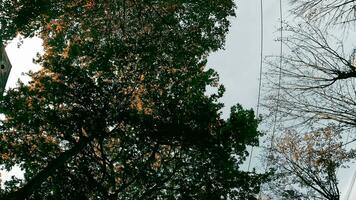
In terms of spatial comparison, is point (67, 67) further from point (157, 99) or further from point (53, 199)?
point (53, 199)

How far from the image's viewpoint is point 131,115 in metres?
13.9

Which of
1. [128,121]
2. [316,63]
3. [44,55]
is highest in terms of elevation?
[44,55]

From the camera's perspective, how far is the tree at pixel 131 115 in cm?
1323

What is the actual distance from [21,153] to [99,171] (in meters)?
3.11

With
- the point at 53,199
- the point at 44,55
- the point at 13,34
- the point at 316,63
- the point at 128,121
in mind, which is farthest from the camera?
the point at 44,55

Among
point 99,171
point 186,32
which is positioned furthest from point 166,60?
point 99,171

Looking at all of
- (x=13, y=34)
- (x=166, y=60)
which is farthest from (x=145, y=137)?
(x=13, y=34)

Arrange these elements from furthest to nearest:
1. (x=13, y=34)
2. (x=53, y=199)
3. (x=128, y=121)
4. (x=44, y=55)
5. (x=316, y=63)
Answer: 1. (x=44, y=55)
2. (x=128, y=121)
3. (x=53, y=199)
4. (x=13, y=34)
5. (x=316, y=63)

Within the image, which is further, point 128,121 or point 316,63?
point 128,121

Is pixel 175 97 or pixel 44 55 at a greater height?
pixel 44 55

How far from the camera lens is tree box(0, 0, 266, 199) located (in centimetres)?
1323

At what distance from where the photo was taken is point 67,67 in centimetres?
1418

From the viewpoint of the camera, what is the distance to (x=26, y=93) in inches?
577

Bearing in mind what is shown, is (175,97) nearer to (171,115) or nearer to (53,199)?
(171,115)
